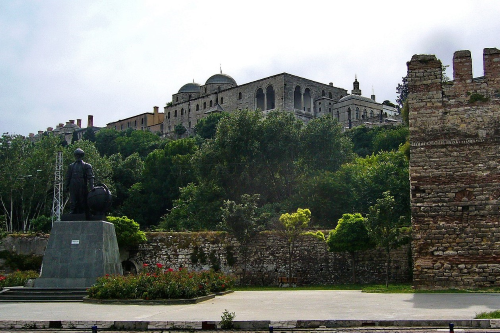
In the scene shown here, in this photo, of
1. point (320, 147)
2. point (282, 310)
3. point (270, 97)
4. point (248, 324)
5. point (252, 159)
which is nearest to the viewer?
point (248, 324)

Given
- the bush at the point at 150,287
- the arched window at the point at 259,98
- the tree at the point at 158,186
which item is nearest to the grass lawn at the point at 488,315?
the bush at the point at 150,287

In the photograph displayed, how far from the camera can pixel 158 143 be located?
8075 cm

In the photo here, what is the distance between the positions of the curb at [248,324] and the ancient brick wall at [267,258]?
16797 millimetres

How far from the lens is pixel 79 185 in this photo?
737 inches

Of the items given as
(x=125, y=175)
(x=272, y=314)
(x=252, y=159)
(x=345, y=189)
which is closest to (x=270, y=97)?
(x=125, y=175)

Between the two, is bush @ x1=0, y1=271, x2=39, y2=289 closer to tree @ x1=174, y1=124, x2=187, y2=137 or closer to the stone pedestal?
the stone pedestal

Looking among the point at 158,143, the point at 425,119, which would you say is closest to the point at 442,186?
the point at 425,119

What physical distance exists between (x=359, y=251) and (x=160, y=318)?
57.0ft

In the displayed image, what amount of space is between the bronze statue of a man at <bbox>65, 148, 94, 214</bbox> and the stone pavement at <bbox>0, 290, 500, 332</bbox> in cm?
528

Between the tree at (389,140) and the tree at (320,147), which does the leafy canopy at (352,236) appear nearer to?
the tree at (320,147)

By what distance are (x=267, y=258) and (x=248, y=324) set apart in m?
18.3

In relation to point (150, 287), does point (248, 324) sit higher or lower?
lower

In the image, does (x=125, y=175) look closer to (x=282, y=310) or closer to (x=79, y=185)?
(x=79, y=185)

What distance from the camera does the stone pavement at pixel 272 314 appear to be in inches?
377
